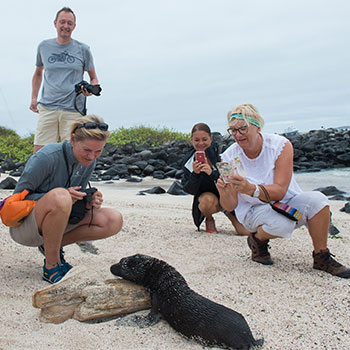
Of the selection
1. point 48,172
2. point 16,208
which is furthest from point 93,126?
point 16,208

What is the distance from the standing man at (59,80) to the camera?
4945 mm

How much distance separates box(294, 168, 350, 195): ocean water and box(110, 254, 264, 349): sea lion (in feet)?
25.2

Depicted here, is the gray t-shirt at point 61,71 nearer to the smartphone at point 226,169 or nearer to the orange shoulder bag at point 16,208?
the orange shoulder bag at point 16,208

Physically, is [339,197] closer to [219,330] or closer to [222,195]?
[222,195]

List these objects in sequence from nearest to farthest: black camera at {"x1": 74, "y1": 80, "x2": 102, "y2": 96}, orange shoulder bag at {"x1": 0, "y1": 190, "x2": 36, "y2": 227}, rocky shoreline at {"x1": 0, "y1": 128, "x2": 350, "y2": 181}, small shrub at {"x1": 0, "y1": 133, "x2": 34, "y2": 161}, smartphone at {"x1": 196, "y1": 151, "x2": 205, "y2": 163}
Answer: orange shoulder bag at {"x1": 0, "y1": 190, "x2": 36, "y2": 227}, smartphone at {"x1": 196, "y1": 151, "x2": 205, "y2": 163}, black camera at {"x1": 74, "y1": 80, "x2": 102, "y2": 96}, rocky shoreline at {"x1": 0, "y1": 128, "x2": 350, "y2": 181}, small shrub at {"x1": 0, "y1": 133, "x2": 34, "y2": 161}

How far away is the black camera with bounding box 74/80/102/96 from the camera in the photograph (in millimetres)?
4641

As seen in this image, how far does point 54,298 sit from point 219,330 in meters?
1.00

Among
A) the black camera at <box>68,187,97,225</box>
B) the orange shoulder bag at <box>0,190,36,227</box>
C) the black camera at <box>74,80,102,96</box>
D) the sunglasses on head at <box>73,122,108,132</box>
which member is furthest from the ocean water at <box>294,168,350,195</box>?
the orange shoulder bag at <box>0,190,36,227</box>

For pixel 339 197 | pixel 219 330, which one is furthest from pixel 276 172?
pixel 339 197

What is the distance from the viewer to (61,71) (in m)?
5.00

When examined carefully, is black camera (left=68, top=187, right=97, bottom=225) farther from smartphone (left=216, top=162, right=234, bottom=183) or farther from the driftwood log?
smartphone (left=216, top=162, right=234, bottom=183)

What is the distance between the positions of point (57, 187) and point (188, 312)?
4.58 feet

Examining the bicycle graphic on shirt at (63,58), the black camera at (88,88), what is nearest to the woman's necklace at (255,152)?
the black camera at (88,88)

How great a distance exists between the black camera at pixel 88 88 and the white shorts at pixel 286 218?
7.68ft
